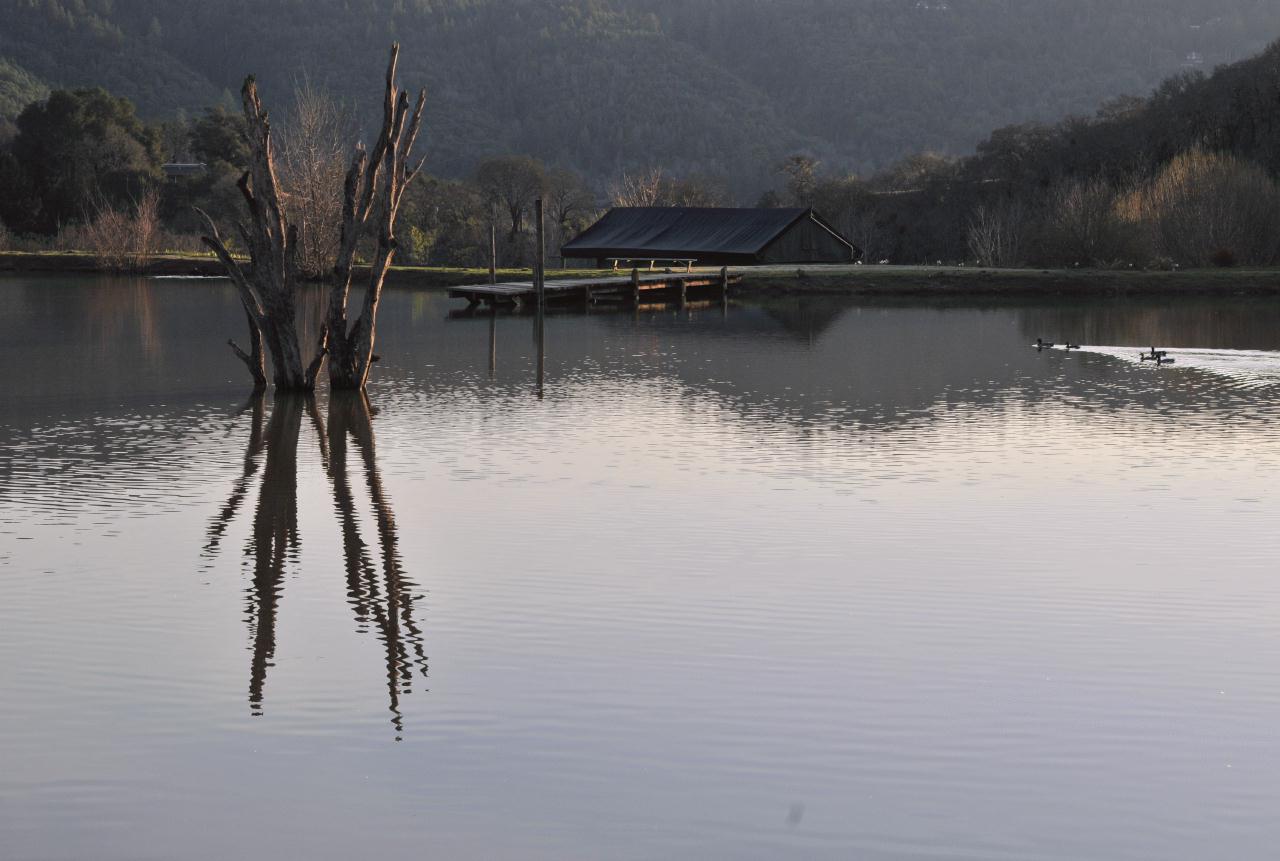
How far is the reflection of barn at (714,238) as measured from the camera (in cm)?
6619

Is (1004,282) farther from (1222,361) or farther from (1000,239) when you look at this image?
(1222,361)

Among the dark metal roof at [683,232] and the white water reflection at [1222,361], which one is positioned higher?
the dark metal roof at [683,232]

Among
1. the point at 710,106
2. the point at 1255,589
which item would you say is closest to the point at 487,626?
the point at 1255,589

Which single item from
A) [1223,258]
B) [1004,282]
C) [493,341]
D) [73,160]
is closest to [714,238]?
[1004,282]

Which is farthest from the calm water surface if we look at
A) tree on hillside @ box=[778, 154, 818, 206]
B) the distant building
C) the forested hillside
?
the forested hillside

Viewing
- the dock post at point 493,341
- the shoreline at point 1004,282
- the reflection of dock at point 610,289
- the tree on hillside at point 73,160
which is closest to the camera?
the dock post at point 493,341

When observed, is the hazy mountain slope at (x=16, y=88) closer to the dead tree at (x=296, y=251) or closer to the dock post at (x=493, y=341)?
the dock post at (x=493, y=341)

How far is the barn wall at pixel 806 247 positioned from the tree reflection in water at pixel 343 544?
4592 cm

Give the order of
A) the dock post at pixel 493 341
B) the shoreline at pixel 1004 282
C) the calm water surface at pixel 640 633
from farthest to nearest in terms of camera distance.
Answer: the shoreline at pixel 1004 282, the dock post at pixel 493 341, the calm water surface at pixel 640 633

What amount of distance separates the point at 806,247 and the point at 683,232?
483 centimetres

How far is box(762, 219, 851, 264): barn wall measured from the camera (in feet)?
217

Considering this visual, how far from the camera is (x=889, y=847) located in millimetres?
6688

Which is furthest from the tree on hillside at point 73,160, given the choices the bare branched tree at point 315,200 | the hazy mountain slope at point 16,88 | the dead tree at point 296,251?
the dead tree at point 296,251

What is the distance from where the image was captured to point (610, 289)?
172 ft
